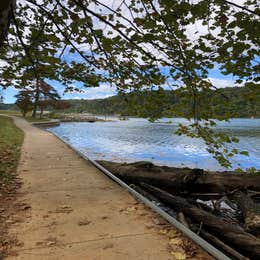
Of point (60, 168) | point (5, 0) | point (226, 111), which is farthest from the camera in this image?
point (60, 168)

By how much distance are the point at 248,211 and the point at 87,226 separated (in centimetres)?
306

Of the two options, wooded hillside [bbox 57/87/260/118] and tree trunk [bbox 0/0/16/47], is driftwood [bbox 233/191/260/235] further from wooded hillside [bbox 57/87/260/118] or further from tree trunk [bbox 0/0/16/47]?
tree trunk [bbox 0/0/16/47]

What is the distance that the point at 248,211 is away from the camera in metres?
5.12

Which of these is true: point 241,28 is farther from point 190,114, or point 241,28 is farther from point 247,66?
point 190,114

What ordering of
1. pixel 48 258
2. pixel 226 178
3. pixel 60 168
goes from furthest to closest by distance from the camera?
pixel 60 168, pixel 226 178, pixel 48 258

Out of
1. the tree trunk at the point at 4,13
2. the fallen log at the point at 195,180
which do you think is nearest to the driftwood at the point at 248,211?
the fallen log at the point at 195,180

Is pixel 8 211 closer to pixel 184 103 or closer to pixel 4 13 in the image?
pixel 4 13

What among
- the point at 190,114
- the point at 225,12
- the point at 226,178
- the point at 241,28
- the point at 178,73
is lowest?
the point at 226,178

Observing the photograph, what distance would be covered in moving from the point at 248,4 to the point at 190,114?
1.87m

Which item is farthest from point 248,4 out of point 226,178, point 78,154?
point 78,154

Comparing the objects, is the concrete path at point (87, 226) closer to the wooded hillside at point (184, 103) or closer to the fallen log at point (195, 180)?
the fallen log at point (195, 180)

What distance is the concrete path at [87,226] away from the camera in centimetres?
292

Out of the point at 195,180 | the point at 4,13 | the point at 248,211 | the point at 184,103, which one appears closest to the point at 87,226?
the point at 184,103

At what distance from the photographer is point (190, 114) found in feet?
16.1
